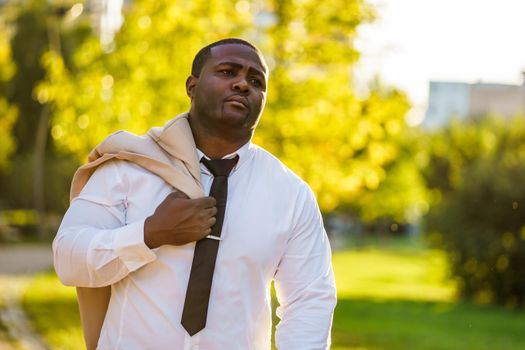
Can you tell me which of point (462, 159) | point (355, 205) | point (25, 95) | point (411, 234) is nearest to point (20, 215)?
point (25, 95)

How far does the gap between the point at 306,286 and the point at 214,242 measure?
33cm

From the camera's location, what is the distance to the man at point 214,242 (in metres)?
2.82

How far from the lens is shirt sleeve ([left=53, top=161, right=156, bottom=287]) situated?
2.79m

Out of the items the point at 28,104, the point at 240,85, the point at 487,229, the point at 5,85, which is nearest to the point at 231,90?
the point at 240,85

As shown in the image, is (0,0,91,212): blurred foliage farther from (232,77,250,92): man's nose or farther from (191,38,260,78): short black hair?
(232,77,250,92): man's nose

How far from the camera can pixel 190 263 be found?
9.41 feet

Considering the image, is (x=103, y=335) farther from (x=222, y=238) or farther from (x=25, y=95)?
(x=25, y=95)

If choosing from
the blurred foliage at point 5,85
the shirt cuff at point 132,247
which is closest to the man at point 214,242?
the shirt cuff at point 132,247

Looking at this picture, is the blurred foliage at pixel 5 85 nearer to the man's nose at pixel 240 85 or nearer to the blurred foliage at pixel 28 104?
the blurred foliage at pixel 28 104

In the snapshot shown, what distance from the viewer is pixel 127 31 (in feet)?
45.4

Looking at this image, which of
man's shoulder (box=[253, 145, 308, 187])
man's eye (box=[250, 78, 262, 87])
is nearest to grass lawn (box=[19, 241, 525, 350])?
man's shoulder (box=[253, 145, 308, 187])

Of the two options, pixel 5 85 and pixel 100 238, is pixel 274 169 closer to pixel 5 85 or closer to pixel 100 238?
pixel 100 238

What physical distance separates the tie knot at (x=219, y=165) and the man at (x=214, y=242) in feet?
0.04

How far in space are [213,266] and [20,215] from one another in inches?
1597
